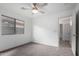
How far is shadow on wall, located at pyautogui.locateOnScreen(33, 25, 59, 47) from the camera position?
375 cm

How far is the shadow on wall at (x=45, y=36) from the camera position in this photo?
3.75 m

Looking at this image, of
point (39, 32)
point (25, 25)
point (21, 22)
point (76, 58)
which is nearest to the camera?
point (76, 58)

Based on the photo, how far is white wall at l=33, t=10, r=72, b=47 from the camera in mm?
3727

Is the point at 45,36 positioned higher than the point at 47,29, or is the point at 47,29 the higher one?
the point at 47,29

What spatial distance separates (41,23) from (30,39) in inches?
64.1

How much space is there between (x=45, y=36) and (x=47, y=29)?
560 millimetres

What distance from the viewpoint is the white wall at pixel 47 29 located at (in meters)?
3.73

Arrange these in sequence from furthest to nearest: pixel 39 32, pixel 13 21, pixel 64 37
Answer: pixel 64 37 < pixel 39 32 < pixel 13 21

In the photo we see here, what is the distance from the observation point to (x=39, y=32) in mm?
4637

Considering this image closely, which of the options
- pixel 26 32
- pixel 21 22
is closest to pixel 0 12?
pixel 21 22

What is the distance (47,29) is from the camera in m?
4.18

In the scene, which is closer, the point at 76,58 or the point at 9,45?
the point at 76,58

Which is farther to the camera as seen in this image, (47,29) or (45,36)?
(45,36)

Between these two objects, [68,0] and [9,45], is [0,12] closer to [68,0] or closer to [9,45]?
[9,45]
